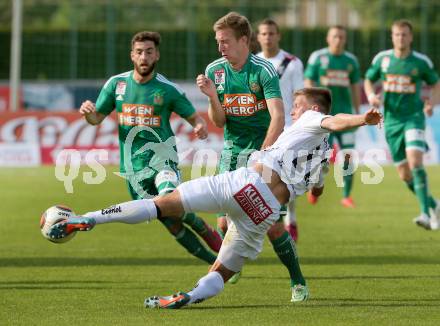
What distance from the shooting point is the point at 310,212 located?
671 inches

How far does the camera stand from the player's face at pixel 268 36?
503 inches

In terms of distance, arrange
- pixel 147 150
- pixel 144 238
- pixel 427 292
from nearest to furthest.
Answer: pixel 427 292
pixel 147 150
pixel 144 238

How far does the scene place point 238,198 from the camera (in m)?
7.93

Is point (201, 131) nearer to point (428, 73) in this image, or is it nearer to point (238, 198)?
point (238, 198)

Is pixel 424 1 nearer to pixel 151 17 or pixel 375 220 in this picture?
A: pixel 151 17

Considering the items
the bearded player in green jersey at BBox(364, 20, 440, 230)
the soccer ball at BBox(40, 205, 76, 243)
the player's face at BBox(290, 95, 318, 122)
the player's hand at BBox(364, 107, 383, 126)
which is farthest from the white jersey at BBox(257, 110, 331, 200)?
the bearded player in green jersey at BBox(364, 20, 440, 230)

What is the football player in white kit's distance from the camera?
781 centimetres

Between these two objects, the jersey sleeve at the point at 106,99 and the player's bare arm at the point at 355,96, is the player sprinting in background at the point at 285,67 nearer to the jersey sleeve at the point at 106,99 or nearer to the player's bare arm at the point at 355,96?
the jersey sleeve at the point at 106,99

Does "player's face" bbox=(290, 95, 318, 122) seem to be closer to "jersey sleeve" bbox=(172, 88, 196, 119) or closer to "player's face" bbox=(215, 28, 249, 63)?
"player's face" bbox=(215, 28, 249, 63)

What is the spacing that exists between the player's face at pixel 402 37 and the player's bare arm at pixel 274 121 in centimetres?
534

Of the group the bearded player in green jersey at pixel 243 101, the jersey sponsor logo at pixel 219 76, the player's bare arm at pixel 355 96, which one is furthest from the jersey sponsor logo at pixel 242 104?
the player's bare arm at pixel 355 96

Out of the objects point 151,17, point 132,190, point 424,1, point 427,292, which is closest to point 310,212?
point 132,190

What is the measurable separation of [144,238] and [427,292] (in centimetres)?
539

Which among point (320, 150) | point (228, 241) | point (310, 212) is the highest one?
point (320, 150)
